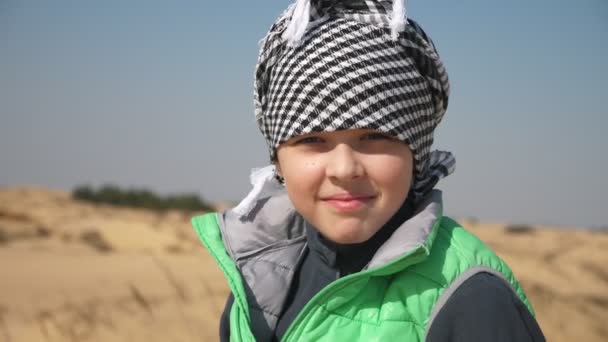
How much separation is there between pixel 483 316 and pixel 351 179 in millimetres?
484

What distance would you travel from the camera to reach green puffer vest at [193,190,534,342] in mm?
1772

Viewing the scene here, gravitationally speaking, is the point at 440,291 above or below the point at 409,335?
above

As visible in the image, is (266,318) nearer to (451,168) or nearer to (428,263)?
(428,263)

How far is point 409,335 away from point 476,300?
195mm

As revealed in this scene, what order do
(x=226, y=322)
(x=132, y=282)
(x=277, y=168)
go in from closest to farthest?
(x=277, y=168) → (x=226, y=322) → (x=132, y=282)

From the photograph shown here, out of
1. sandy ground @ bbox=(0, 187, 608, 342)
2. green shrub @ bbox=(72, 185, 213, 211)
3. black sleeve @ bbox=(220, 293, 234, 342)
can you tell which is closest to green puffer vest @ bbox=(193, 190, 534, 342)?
black sleeve @ bbox=(220, 293, 234, 342)

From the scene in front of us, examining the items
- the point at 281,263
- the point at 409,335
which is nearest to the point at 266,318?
the point at 281,263

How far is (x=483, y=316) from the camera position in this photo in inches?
65.8

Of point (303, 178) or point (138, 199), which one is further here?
point (138, 199)

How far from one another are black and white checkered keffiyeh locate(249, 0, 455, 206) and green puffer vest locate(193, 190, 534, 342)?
0.26 metres

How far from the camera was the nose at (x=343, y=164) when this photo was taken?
185cm

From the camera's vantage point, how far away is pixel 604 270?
12.6 meters

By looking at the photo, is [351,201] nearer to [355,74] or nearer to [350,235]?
[350,235]

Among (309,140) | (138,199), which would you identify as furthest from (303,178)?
(138,199)
